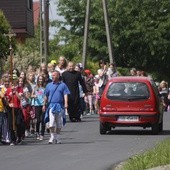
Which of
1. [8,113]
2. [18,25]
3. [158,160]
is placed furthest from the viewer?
[18,25]

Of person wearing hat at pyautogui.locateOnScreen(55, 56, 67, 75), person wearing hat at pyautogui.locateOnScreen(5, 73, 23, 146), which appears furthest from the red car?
person wearing hat at pyautogui.locateOnScreen(55, 56, 67, 75)

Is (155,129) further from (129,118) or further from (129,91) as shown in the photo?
(129,91)

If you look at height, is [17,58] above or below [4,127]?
above

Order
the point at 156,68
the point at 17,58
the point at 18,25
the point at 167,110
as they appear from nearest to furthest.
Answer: the point at 167,110 < the point at 18,25 < the point at 17,58 < the point at 156,68

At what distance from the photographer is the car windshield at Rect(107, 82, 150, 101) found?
2327 centimetres

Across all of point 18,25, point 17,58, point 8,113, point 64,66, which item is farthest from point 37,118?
point 17,58

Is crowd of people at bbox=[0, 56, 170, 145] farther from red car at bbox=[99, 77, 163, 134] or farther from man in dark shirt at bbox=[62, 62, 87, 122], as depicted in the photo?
man in dark shirt at bbox=[62, 62, 87, 122]

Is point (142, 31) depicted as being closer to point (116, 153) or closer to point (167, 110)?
point (167, 110)

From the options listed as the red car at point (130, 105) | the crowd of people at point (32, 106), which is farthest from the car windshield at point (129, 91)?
the crowd of people at point (32, 106)

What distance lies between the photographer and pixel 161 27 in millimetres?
60812

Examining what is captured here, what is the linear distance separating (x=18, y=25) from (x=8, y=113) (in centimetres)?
3039

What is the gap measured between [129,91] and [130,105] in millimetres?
419

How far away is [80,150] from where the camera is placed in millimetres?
18562

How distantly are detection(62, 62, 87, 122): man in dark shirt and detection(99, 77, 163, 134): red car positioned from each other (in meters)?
4.31
